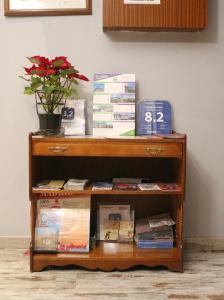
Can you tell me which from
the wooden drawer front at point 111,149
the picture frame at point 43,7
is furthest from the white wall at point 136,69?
the wooden drawer front at point 111,149

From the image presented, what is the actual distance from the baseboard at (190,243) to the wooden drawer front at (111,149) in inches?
27.9

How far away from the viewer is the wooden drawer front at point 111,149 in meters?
2.05

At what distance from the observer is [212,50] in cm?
237

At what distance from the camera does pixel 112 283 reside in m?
1.98

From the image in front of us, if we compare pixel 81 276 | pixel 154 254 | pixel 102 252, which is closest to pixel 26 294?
pixel 81 276

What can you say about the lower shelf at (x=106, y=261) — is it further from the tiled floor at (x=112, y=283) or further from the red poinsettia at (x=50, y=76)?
the red poinsettia at (x=50, y=76)

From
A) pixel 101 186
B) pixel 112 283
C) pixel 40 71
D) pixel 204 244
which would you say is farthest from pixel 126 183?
pixel 40 71

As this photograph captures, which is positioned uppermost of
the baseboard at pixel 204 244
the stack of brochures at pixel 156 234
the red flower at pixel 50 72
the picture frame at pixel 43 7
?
the picture frame at pixel 43 7

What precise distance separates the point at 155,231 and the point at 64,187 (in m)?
0.61

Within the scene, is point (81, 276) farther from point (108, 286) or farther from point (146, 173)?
point (146, 173)

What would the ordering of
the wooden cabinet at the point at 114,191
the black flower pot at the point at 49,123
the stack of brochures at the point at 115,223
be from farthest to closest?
the stack of brochures at the point at 115,223 → the black flower pot at the point at 49,123 → the wooden cabinet at the point at 114,191

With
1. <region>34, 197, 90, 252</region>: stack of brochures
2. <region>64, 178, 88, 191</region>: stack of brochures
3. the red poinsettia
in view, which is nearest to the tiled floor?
<region>34, 197, 90, 252</region>: stack of brochures

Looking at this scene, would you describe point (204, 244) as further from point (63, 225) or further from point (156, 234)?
point (63, 225)

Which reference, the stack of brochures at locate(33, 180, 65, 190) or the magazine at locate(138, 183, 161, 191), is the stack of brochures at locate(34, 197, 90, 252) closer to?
the stack of brochures at locate(33, 180, 65, 190)
